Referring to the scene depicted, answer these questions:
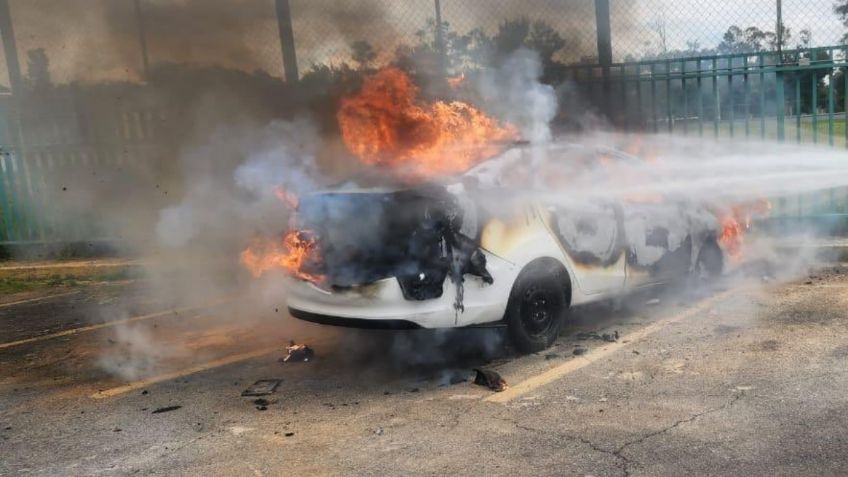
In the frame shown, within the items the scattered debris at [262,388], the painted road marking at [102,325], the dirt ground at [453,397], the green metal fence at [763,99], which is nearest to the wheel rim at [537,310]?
the dirt ground at [453,397]

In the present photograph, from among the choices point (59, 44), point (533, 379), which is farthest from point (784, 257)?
point (59, 44)

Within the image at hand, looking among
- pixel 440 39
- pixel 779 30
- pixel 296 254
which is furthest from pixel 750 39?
pixel 296 254

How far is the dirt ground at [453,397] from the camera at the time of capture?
3.55 meters

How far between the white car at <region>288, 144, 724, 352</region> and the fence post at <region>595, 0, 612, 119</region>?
11.6 ft

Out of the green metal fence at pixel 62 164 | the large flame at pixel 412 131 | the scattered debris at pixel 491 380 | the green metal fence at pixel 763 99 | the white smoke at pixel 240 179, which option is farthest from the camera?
the green metal fence at pixel 62 164

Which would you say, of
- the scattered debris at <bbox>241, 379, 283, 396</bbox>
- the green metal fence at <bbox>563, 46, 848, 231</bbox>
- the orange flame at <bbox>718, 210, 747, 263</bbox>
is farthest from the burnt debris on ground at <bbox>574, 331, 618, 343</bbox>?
the green metal fence at <bbox>563, 46, 848, 231</bbox>

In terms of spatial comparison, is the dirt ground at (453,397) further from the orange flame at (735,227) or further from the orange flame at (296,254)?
the orange flame at (296,254)

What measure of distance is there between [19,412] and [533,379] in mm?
3436

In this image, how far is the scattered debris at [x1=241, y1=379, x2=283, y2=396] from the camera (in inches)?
185

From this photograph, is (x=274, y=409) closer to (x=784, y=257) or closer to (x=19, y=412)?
(x=19, y=412)

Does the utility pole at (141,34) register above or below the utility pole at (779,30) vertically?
above

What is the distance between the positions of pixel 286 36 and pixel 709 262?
621 cm

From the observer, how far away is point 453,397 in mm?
4434

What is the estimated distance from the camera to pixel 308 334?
6137mm
